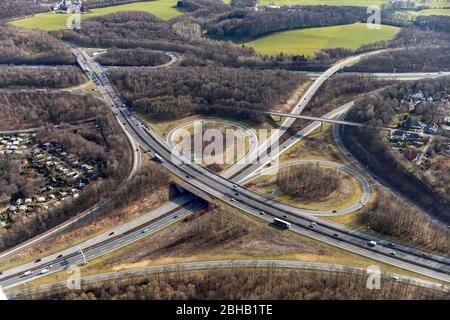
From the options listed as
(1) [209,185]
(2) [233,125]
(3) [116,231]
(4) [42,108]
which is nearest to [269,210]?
(1) [209,185]

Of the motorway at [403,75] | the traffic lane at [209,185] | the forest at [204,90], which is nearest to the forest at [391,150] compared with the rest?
the motorway at [403,75]

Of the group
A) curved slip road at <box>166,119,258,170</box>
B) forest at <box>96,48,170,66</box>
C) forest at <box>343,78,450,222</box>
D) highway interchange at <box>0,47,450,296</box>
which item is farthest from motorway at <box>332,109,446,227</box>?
forest at <box>96,48,170,66</box>

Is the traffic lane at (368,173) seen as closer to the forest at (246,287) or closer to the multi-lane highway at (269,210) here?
the multi-lane highway at (269,210)

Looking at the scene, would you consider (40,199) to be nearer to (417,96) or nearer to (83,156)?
(83,156)

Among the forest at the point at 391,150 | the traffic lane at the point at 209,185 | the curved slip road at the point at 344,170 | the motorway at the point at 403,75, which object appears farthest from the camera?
the motorway at the point at 403,75
